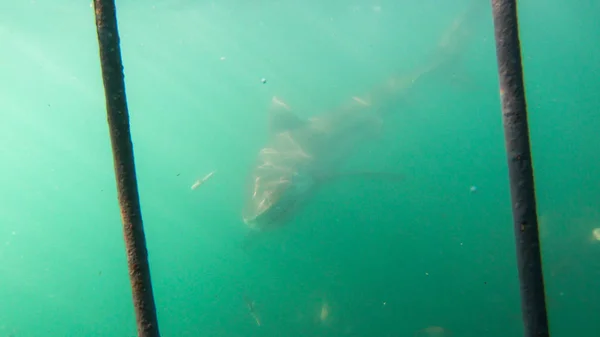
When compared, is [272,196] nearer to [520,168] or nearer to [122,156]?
[122,156]

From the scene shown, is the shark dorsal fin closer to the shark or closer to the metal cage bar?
the shark

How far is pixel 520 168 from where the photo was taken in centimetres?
228

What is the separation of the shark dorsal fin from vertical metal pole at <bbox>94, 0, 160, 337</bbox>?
1316 centimetres

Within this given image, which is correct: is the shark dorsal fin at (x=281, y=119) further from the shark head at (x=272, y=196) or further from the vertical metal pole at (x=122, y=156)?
the vertical metal pole at (x=122, y=156)

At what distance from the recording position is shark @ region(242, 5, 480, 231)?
549 inches

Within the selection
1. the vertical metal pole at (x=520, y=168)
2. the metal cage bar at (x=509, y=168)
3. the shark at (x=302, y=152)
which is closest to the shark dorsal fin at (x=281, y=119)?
the shark at (x=302, y=152)

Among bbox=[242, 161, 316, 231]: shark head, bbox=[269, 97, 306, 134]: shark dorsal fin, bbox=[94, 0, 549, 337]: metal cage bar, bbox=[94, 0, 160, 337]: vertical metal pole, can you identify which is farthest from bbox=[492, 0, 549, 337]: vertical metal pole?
bbox=[269, 97, 306, 134]: shark dorsal fin

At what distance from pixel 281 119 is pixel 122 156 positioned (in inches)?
522

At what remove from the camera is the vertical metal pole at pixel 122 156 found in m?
2.36

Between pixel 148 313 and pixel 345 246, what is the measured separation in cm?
5333

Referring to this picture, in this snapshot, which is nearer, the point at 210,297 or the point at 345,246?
the point at 345,246

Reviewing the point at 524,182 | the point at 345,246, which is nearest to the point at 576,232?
the point at 524,182

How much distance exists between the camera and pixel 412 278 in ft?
161

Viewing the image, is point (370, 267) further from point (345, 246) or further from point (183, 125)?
point (183, 125)
